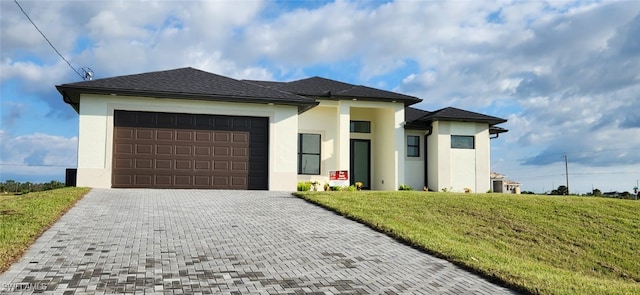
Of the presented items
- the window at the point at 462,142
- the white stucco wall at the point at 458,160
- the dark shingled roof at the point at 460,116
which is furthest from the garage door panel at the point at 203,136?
the window at the point at 462,142

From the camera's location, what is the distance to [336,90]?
23.0m

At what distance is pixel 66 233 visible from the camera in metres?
9.37

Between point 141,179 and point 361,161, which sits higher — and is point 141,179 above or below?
below

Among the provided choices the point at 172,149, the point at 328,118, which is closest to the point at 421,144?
the point at 328,118

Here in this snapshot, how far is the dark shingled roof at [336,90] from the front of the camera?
22031 millimetres

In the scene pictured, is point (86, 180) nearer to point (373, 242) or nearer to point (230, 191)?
point (230, 191)

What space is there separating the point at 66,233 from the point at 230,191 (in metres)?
8.19

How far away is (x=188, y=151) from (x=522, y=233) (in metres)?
10.9

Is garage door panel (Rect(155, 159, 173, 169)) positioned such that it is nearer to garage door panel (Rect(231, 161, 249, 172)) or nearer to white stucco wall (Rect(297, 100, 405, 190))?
garage door panel (Rect(231, 161, 249, 172))

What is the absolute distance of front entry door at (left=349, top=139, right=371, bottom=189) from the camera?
24141 millimetres

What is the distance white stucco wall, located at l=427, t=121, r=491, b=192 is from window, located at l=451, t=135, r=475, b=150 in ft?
0.47

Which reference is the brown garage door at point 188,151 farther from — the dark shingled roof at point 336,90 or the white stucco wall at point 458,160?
the white stucco wall at point 458,160

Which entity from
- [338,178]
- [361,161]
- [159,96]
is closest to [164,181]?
[159,96]

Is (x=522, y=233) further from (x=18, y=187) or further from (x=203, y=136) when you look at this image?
(x=18, y=187)
